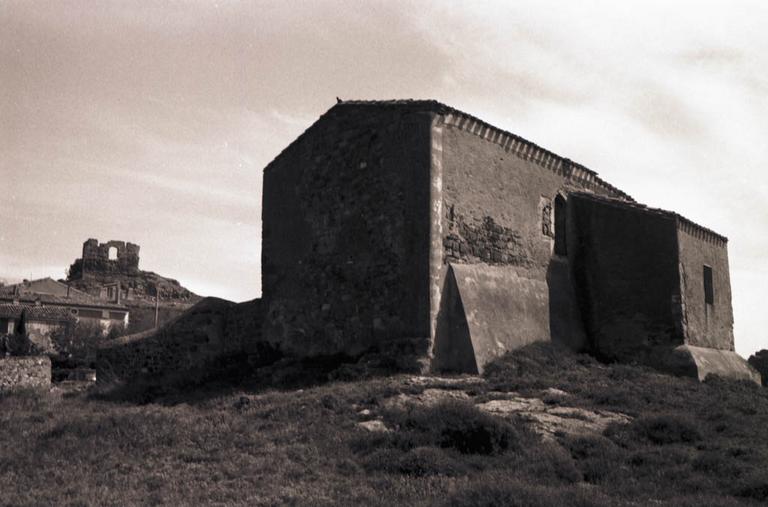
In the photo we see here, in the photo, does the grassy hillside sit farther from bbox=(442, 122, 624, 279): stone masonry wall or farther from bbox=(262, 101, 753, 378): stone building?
bbox=(442, 122, 624, 279): stone masonry wall

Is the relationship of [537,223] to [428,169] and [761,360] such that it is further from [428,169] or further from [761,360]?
[761,360]

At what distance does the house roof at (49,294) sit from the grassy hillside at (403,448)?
34434mm

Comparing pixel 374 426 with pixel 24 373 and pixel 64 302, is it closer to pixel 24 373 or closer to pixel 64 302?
pixel 24 373

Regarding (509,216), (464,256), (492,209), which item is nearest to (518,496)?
(464,256)

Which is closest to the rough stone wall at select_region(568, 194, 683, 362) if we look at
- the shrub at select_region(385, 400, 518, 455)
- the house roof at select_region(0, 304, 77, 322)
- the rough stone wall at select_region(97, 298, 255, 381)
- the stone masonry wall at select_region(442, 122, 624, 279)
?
the stone masonry wall at select_region(442, 122, 624, 279)

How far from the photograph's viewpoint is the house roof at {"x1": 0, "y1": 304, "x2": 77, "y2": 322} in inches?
1587

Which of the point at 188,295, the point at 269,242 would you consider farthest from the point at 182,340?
the point at 188,295

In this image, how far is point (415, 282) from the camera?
14570 millimetres

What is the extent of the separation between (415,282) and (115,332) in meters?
30.3

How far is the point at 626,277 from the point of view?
17.3 meters

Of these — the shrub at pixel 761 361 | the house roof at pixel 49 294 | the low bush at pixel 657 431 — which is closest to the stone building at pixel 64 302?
the house roof at pixel 49 294

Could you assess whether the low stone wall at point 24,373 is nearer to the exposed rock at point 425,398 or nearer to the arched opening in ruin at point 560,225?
the exposed rock at point 425,398

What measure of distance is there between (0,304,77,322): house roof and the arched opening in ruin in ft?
108

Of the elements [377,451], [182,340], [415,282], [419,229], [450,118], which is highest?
[450,118]
